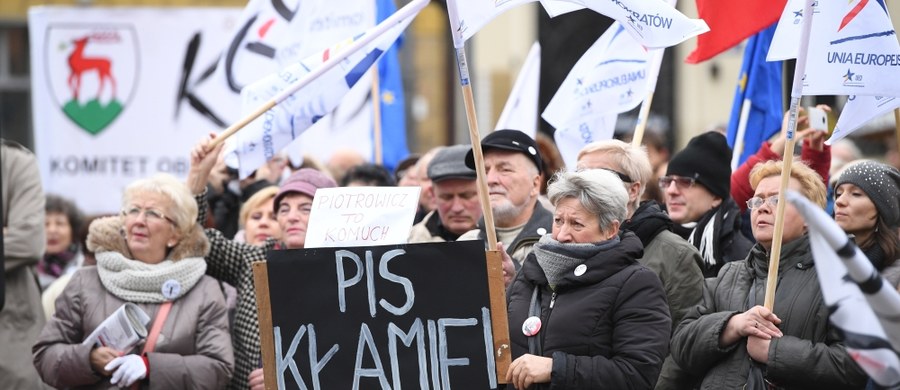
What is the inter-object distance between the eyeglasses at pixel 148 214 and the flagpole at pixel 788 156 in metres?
2.65

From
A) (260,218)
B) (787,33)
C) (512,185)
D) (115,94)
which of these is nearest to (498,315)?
(512,185)

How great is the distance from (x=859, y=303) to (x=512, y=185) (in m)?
2.38

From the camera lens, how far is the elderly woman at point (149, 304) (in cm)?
625

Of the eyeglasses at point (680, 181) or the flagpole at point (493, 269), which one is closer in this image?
the flagpole at point (493, 269)

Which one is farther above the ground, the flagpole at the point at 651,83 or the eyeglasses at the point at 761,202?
the flagpole at the point at 651,83

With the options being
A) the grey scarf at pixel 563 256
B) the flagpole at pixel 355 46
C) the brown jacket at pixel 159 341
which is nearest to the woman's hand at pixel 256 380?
the brown jacket at pixel 159 341

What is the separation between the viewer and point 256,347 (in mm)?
6652

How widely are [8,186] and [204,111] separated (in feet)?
13.2

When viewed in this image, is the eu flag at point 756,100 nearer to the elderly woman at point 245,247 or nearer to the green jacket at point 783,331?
the elderly woman at point 245,247

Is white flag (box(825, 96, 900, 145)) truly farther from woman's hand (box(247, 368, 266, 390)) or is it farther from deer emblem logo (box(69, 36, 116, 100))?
deer emblem logo (box(69, 36, 116, 100))

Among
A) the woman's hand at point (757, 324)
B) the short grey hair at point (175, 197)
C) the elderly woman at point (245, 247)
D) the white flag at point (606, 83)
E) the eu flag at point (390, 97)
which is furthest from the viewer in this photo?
the eu flag at point (390, 97)

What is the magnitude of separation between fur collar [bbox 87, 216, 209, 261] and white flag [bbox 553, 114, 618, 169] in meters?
1.88

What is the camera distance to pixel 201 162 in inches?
268

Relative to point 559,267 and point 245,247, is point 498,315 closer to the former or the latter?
point 559,267
